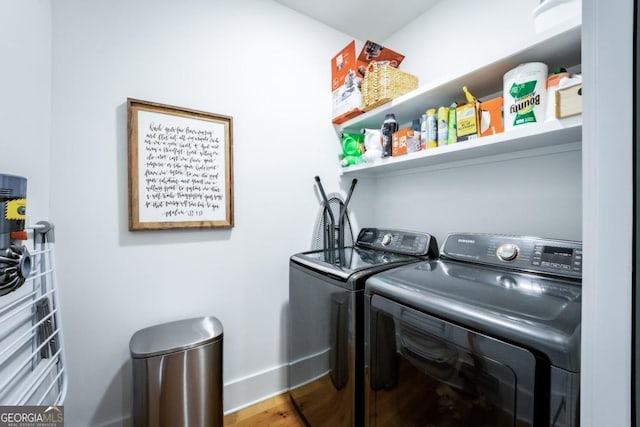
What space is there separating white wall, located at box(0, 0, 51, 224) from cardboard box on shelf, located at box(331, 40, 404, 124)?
1.51 metres

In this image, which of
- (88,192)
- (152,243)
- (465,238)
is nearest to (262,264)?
(152,243)

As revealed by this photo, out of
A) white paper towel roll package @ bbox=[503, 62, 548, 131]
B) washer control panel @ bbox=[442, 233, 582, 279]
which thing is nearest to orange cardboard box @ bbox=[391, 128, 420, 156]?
white paper towel roll package @ bbox=[503, 62, 548, 131]

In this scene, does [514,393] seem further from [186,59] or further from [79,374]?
[186,59]

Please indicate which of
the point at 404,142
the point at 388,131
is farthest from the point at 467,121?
the point at 388,131

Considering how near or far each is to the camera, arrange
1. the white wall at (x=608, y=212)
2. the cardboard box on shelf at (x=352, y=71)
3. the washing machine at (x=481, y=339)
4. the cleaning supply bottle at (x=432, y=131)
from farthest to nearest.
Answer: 1. the cardboard box on shelf at (x=352, y=71)
2. the cleaning supply bottle at (x=432, y=131)
3. the washing machine at (x=481, y=339)
4. the white wall at (x=608, y=212)

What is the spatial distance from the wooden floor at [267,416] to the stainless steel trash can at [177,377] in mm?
324

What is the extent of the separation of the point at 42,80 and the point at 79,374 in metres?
1.31

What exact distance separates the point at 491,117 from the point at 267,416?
2.01 meters

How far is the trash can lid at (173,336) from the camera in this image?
1044 mm

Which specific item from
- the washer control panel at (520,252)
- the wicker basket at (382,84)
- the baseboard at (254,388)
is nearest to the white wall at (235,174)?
the baseboard at (254,388)

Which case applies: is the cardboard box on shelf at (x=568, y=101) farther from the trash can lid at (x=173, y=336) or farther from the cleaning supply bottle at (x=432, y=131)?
the trash can lid at (x=173, y=336)

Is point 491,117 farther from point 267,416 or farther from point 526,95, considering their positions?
point 267,416

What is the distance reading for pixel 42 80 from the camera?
1.01 m

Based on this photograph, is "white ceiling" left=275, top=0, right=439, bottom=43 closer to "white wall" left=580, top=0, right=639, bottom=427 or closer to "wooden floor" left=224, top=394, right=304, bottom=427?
"white wall" left=580, top=0, right=639, bottom=427
